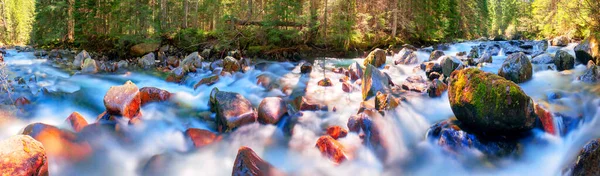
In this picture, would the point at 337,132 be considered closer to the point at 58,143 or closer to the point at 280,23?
the point at 58,143

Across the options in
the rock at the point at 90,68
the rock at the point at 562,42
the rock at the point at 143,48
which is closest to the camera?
the rock at the point at 90,68

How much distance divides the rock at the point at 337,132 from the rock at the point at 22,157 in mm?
4238

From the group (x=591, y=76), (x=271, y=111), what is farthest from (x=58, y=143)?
(x=591, y=76)

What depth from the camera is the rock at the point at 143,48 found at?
1923 centimetres

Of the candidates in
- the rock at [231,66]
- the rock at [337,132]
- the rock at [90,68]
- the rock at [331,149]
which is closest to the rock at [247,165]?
the rock at [331,149]

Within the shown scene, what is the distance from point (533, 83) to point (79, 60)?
1723 cm

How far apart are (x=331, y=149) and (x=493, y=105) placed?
253cm

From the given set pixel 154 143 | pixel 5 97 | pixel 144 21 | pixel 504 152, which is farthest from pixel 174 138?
pixel 144 21

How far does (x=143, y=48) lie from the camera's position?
19312 mm

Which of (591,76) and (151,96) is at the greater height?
(591,76)

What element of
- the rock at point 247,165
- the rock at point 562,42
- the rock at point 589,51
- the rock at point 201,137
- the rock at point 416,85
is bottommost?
the rock at point 201,137

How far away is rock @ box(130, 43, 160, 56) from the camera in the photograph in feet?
63.1

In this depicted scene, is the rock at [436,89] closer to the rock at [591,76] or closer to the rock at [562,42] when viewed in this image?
the rock at [591,76]

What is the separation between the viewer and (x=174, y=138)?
21.1 feet
